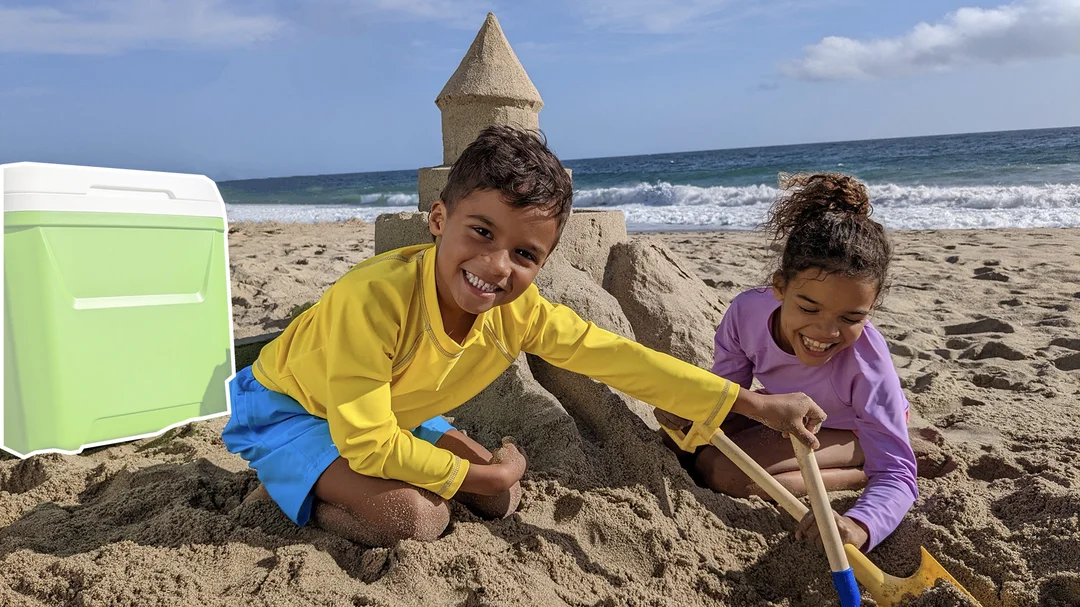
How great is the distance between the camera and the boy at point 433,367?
1642 millimetres

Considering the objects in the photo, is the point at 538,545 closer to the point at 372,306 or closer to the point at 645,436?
the point at 645,436

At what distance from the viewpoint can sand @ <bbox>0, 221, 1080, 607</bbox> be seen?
5.32ft

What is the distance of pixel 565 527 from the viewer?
6.24 feet

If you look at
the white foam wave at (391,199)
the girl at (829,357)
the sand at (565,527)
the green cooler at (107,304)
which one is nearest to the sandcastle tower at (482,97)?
the sand at (565,527)

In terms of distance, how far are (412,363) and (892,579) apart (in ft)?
4.06

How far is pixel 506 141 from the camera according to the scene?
1733mm

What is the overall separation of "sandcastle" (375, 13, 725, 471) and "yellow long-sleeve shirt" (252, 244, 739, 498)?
399 millimetres

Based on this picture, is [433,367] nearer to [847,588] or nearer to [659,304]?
[847,588]

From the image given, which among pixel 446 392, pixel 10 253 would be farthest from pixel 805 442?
pixel 10 253

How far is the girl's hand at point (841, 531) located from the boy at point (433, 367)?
8.1 inches

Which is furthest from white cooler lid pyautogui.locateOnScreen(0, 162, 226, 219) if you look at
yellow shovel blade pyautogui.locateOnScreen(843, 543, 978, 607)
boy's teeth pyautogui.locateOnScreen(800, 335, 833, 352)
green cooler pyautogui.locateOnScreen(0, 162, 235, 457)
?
yellow shovel blade pyautogui.locateOnScreen(843, 543, 978, 607)

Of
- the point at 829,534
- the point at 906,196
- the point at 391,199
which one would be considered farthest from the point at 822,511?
the point at 391,199

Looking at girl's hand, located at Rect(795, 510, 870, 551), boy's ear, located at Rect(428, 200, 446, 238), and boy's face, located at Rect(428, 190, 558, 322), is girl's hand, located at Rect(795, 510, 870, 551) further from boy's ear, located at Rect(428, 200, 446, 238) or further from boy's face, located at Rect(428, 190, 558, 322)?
boy's ear, located at Rect(428, 200, 446, 238)

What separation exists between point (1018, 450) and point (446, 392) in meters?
1.83
